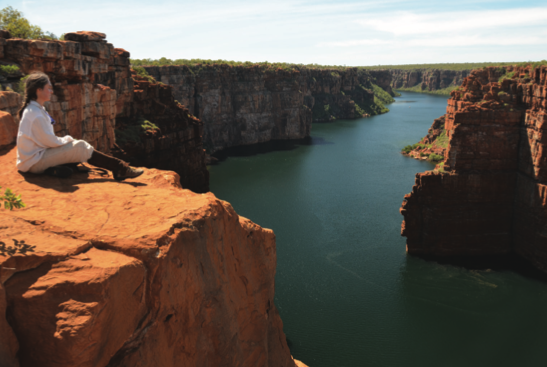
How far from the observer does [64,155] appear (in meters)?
8.45

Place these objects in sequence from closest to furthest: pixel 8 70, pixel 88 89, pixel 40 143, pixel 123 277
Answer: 1. pixel 123 277
2. pixel 40 143
3. pixel 8 70
4. pixel 88 89

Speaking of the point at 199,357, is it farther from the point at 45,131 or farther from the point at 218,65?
the point at 218,65

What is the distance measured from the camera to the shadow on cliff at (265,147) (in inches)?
3223

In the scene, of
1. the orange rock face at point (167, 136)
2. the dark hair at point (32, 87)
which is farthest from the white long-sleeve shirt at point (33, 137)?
the orange rock face at point (167, 136)

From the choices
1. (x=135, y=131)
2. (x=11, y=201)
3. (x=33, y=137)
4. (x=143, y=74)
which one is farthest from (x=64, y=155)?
(x=143, y=74)

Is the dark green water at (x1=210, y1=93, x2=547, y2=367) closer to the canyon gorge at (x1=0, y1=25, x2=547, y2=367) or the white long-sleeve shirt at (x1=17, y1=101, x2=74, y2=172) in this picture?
the canyon gorge at (x1=0, y1=25, x2=547, y2=367)

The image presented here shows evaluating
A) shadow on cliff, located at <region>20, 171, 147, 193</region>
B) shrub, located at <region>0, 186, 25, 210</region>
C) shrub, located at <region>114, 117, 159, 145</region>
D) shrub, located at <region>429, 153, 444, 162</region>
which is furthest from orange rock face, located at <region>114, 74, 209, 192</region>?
shrub, located at <region>0, 186, 25, 210</region>

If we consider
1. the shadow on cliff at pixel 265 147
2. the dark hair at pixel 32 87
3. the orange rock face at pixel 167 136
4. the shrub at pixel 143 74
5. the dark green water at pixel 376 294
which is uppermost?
the shrub at pixel 143 74

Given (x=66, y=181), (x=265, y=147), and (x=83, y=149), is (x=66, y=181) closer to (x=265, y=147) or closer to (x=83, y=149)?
(x=83, y=149)

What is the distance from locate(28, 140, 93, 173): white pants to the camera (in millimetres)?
8141

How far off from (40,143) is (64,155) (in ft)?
1.50

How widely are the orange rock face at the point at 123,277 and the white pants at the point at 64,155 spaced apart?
23 centimetres

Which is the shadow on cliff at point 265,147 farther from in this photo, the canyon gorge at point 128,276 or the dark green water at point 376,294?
the canyon gorge at point 128,276

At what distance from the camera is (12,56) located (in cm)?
1733
